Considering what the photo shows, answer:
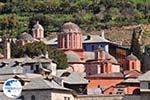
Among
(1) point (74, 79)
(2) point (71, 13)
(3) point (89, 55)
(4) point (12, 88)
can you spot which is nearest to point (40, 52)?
(3) point (89, 55)

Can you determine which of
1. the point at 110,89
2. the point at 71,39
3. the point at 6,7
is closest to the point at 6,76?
the point at 110,89

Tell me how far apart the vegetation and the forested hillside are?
4263 centimetres

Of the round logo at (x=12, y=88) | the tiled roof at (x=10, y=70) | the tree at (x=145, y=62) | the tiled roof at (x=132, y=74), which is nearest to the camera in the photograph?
the round logo at (x=12, y=88)

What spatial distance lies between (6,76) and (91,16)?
84.1 meters

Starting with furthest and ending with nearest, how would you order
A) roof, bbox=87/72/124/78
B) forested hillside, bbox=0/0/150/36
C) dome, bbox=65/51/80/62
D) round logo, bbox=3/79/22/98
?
forested hillside, bbox=0/0/150/36 < dome, bbox=65/51/80/62 < roof, bbox=87/72/124/78 < round logo, bbox=3/79/22/98

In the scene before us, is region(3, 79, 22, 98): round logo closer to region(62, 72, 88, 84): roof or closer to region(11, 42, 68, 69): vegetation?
region(62, 72, 88, 84): roof

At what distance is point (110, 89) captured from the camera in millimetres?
77188

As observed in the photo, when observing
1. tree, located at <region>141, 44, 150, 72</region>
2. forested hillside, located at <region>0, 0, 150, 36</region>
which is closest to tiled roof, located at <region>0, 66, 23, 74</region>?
tree, located at <region>141, 44, 150, 72</region>

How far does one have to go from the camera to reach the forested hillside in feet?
467

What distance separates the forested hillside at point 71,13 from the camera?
142 m

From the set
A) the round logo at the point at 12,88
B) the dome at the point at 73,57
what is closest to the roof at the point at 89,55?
the dome at the point at 73,57

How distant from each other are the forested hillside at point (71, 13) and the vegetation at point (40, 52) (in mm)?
42634

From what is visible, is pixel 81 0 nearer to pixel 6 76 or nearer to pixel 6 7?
pixel 6 7

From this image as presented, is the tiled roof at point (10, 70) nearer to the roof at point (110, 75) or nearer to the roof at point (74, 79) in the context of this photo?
the roof at point (74, 79)
